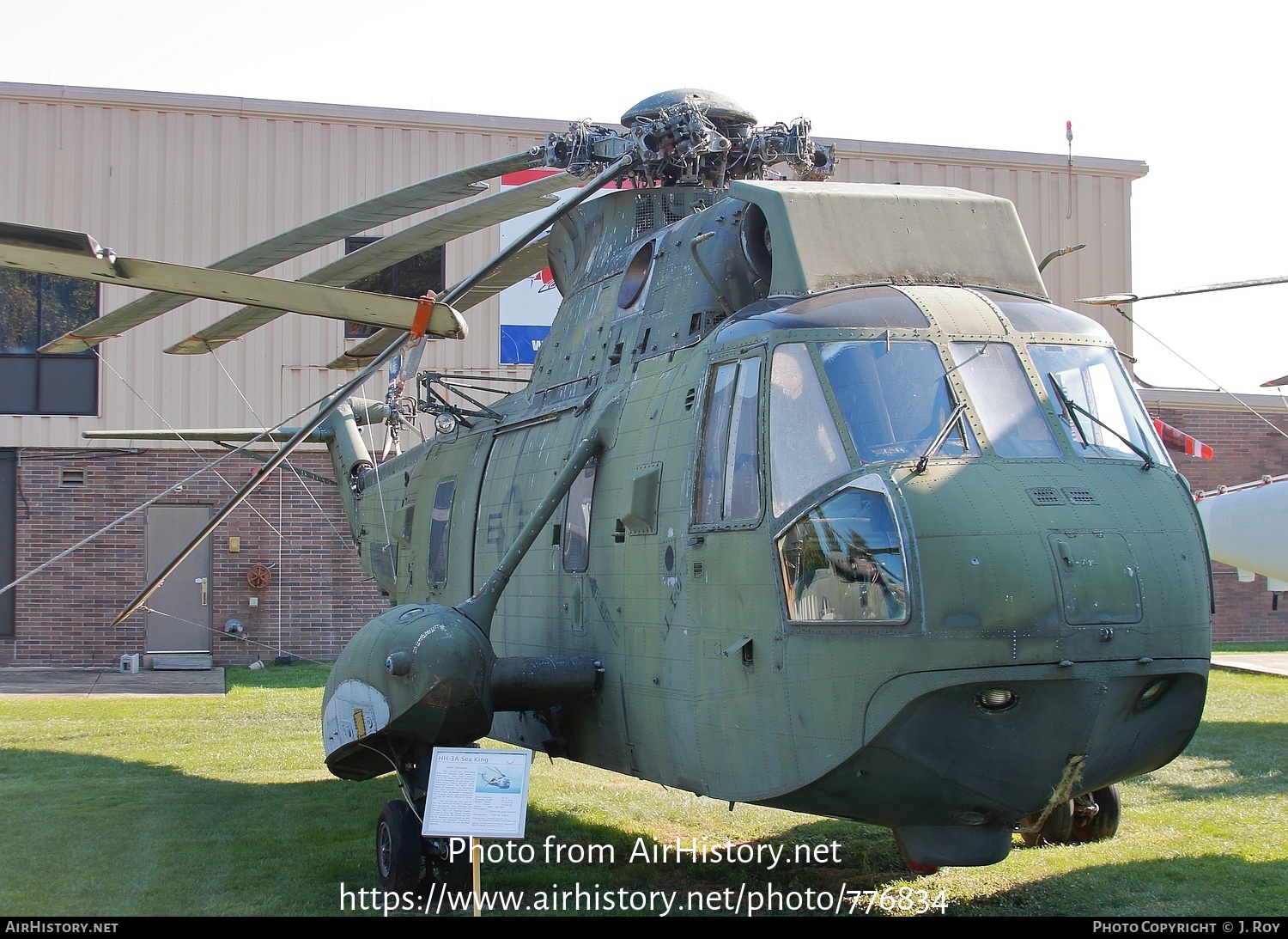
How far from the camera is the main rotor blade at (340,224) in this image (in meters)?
8.90

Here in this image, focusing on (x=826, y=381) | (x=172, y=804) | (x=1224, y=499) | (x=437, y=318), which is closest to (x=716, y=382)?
(x=826, y=381)

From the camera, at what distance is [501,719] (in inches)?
333

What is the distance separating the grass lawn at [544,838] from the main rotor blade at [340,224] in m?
3.64

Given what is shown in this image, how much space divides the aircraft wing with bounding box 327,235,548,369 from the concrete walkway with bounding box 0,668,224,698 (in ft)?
26.1

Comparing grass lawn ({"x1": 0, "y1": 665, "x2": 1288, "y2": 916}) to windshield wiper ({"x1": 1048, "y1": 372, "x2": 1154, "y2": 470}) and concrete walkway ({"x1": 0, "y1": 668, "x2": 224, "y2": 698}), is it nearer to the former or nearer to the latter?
windshield wiper ({"x1": 1048, "y1": 372, "x2": 1154, "y2": 470})

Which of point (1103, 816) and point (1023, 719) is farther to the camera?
point (1103, 816)

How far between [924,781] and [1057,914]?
2.07m

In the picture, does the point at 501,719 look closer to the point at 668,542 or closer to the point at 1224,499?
the point at 668,542

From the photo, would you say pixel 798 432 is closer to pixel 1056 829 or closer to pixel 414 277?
pixel 1056 829

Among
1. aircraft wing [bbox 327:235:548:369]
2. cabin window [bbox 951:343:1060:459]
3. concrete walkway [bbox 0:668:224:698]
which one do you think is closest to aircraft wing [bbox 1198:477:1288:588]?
aircraft wing [bbox 327:235:548:369]

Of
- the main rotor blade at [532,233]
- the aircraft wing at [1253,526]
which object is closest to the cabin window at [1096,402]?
the main rotor blade at [532,233]

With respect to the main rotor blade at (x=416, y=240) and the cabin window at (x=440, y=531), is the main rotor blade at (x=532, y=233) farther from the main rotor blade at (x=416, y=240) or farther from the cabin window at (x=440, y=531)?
the cabin window at (x=440, y=531)

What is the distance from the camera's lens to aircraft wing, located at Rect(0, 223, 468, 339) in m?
6.64

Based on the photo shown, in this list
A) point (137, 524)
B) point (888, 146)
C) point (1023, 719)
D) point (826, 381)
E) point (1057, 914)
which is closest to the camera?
point (1023, 719)
